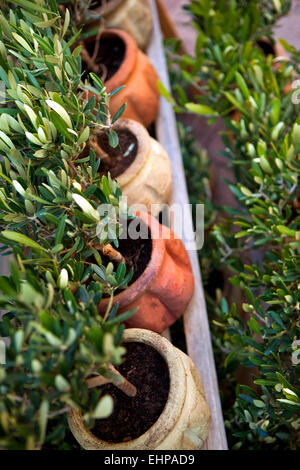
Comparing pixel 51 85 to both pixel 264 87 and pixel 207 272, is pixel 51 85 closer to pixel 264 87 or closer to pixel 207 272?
pixel 264 87

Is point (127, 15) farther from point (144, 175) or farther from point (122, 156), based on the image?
point (144, 175)

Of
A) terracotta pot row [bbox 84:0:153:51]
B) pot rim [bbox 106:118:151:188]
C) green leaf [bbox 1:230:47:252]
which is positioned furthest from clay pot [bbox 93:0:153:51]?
green leaf [bbox 1:230:47:252]

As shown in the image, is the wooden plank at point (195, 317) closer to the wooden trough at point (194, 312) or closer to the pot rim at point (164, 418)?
the wooden trough at point (194, 312)

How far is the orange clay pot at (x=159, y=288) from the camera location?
1.14m

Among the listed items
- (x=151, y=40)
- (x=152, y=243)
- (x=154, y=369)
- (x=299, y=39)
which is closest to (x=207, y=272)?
(x=152, y=243)

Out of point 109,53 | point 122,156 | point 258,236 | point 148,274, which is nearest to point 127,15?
point 109,53

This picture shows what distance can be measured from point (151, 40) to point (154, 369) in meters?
1.45

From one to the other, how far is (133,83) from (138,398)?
105 centimetres

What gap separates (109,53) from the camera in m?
1.70

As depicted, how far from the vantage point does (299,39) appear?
2.69m

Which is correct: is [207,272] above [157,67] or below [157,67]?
below

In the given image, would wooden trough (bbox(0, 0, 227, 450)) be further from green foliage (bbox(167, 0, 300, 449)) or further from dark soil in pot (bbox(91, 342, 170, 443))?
dark soil in pot (bbox(91, 342, 170, 443))

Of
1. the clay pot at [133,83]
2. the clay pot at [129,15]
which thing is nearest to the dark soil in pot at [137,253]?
the clay pot at [133,83]

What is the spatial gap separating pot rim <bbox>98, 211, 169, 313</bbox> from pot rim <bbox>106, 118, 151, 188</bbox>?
150mm
